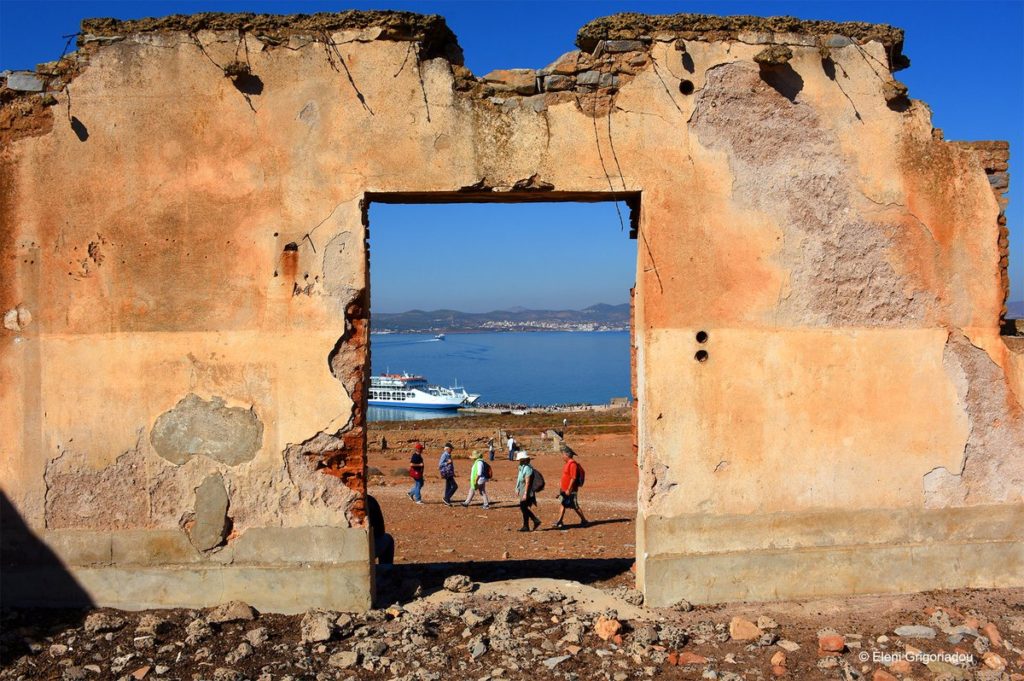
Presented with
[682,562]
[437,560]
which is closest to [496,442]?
[437,560]

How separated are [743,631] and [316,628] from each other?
3116 mm

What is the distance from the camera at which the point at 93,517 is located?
20.0 ft

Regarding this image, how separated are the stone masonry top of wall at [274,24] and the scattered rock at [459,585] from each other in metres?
4.28

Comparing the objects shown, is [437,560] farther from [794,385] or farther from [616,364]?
[616,364]

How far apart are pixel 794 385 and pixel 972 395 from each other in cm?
153

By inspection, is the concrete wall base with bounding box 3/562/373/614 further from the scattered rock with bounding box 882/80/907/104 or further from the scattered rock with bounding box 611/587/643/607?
the scattered rock with bounding box 882/80/907/104

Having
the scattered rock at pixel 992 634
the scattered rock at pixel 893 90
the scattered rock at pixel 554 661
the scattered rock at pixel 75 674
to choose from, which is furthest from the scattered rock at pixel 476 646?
the scattered rock at pixel 893 90

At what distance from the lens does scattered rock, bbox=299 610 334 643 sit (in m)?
5.65

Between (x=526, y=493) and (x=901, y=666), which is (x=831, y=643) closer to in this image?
(x=901, y=666)

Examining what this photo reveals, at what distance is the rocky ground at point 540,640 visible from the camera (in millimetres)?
5305

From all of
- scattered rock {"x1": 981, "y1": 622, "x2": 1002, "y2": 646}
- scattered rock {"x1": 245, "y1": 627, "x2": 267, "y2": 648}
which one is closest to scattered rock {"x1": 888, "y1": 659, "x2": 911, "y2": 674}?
scattered rock {"x1": 981, "y1": 622, "x2": 1002, "y2": 646}

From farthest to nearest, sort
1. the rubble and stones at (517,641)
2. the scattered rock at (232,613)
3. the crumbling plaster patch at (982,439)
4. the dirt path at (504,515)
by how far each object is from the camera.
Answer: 1. the dirt path at (504,515)
2. the crumbling plaster patch at (982,439)
3. the scattered rock at (232,613)
4. the rubble and stones at (517,641)

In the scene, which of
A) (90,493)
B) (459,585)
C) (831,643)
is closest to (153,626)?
(90,493)

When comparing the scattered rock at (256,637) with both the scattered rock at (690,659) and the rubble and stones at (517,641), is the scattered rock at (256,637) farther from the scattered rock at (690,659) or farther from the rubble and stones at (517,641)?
the scattered rock at (690,659)
